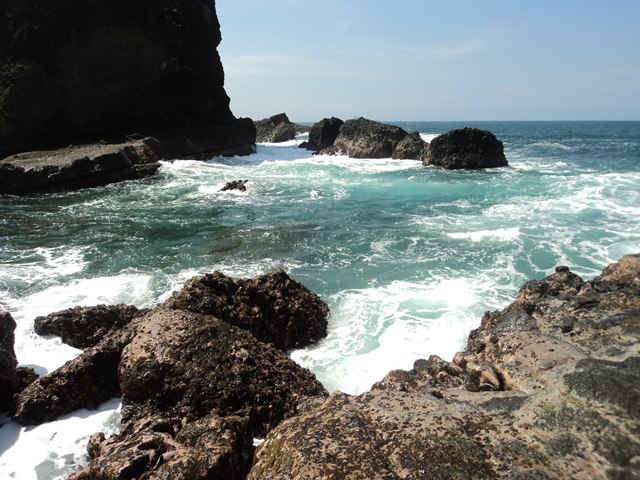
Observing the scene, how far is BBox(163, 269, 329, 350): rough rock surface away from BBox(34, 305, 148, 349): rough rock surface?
1.34 m

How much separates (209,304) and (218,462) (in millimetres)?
3499

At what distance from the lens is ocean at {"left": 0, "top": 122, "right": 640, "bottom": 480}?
7145 millimetres

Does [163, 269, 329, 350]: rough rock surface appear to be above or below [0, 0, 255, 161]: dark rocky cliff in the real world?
below

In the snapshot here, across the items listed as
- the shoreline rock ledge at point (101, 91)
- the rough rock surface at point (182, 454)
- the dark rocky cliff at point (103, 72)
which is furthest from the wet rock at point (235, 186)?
the rough rock surface at point (182, 454)

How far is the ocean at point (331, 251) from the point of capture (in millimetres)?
7145

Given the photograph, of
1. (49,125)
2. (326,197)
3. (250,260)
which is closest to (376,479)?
(250,260)

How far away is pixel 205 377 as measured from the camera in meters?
5.17

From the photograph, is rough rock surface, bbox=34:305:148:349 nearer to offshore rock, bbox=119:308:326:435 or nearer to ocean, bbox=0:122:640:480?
ocean, bbox=0:122:640:480

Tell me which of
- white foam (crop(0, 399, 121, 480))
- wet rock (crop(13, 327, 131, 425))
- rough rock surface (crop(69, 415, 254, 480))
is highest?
rough rock surface (crop(69, 415, 254, 480))

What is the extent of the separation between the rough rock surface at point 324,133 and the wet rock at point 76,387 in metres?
39.7

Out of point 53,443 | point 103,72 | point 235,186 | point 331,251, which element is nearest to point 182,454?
point 53,443

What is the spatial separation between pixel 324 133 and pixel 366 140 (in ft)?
21.0

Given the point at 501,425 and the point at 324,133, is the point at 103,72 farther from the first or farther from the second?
the point at 501,425

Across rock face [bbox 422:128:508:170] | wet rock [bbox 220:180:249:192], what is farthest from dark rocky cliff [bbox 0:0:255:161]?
rock face [bbox 422:128:508:170]
